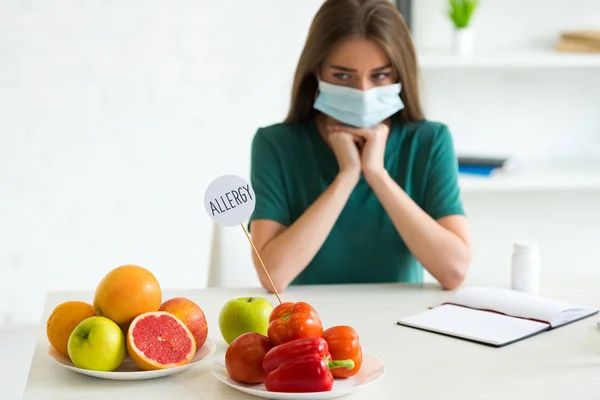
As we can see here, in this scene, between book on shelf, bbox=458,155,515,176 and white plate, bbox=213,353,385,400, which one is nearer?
white plate, bbox=213,353,385,400

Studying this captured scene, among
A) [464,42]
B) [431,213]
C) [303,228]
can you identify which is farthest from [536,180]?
[303,228]

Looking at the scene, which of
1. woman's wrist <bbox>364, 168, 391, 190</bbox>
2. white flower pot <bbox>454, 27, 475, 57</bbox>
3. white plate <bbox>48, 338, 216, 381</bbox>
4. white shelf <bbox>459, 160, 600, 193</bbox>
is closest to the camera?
white plate <bbox>48, 338, 216, 381</bbox>

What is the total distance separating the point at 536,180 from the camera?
115 inches

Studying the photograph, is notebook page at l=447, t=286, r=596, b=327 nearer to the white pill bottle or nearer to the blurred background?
the white pill bottle

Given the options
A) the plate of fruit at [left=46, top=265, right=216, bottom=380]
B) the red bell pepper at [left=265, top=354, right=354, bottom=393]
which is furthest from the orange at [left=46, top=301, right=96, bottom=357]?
the red bell pepper at [left=265, top=354, right=354, bottom=393]

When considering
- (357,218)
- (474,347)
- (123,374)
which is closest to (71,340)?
(123,374)

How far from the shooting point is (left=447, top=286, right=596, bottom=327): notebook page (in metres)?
1.60

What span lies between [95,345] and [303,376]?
1.02ft

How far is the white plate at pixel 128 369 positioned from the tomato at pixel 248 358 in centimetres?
10

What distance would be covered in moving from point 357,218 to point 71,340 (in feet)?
3.49

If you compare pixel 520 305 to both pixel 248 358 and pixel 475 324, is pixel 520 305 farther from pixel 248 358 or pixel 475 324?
pixel 248 358

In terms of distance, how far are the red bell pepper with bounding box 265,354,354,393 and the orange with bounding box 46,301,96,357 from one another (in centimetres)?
34

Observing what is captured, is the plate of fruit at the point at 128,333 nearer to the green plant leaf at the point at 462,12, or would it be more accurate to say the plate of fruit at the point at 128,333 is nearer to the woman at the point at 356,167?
the woman at the point at 356,167

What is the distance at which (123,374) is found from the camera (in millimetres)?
1265
